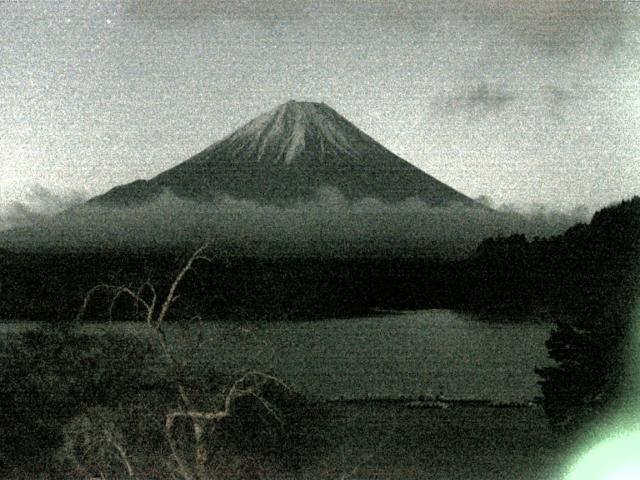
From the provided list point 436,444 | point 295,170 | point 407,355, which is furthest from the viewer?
point 295,170

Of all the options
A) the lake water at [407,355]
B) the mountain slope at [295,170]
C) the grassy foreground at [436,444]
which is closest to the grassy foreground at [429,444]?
the grassy foreground at [436,444]

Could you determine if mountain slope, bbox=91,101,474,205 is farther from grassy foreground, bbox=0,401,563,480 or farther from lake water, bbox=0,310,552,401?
grassy foreground, bbox=0,401,563,480

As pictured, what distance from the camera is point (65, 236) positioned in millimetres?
7297

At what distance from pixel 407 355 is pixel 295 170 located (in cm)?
536

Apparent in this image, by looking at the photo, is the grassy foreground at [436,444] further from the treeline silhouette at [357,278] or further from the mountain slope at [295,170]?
the mountain slope at [295,170]

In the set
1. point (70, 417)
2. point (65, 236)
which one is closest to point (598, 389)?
point (70, 417)

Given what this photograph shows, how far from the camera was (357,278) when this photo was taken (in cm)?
688

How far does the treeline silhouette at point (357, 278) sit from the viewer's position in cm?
592

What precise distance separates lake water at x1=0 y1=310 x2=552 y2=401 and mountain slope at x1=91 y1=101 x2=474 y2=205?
3.32 metres

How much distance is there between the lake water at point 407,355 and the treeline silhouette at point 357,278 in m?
0.22

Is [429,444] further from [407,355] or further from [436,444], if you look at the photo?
[407,355]

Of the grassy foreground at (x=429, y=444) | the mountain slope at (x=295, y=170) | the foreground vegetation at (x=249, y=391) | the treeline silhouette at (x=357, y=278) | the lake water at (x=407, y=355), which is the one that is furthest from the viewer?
the mountain slope at (x=295, y=170)

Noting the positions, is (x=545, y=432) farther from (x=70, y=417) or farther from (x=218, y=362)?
(x=70, y=417)

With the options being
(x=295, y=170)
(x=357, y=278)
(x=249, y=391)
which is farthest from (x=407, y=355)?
(x=295, y=170)
